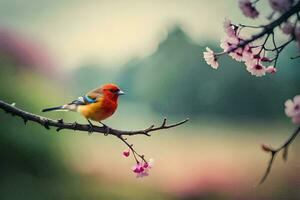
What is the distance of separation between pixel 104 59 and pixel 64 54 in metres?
0.16

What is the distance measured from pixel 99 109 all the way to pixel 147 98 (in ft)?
2.07

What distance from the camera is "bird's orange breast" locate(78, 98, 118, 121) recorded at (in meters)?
1.61

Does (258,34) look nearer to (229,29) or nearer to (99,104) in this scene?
(229,29)

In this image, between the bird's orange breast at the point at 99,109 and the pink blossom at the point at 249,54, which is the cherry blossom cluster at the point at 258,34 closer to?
the pink blossom at the point at 249,54

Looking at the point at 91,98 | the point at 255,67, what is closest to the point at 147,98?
the point at 91,98

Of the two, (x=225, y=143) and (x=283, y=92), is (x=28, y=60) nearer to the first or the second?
(x=225, y=143)

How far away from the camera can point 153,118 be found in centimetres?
220

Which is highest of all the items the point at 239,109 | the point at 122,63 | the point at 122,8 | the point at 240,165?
the point at 122,8

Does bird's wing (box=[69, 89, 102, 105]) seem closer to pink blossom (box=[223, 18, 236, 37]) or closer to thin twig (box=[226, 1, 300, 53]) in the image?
pink blossom (box=[223, 18, 236, 37])

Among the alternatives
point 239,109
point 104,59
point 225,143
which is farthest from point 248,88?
point 104,59

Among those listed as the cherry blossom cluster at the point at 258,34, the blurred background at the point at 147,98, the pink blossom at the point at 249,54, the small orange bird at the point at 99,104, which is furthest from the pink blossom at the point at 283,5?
the blurred background at the point at 147,98

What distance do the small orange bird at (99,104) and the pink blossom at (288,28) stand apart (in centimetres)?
99

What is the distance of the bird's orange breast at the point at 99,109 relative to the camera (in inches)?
63.2

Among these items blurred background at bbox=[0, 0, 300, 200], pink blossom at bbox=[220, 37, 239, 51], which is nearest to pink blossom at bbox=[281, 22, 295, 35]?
pink blossom at bbox=[220, 37, 239, 51]
